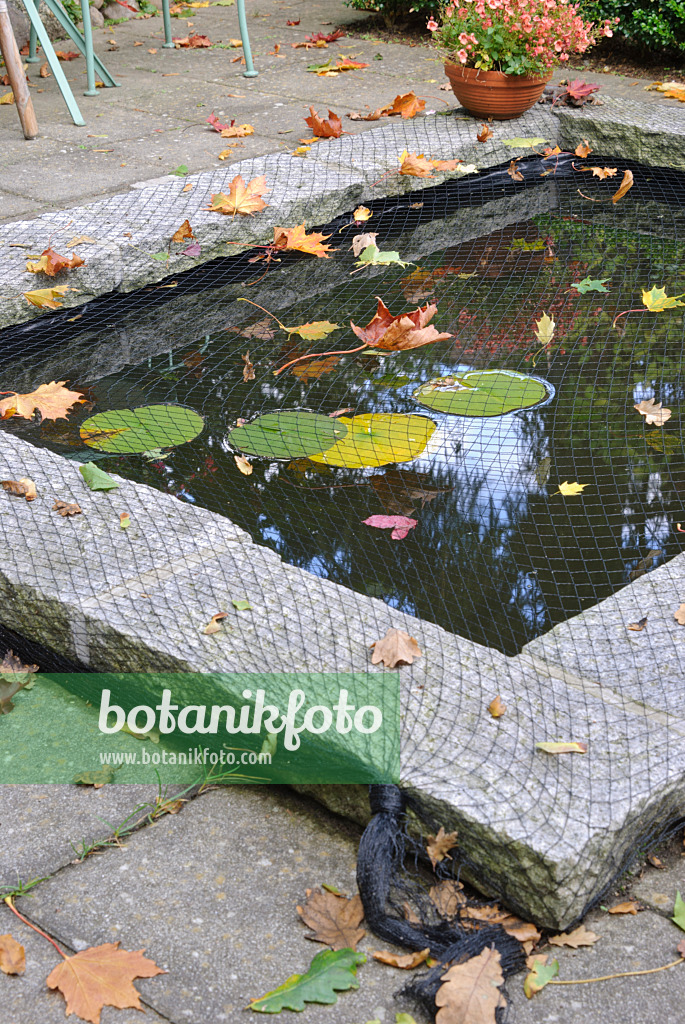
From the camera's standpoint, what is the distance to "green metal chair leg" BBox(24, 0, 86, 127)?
5.01 metres

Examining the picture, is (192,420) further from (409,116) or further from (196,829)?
(409,116)

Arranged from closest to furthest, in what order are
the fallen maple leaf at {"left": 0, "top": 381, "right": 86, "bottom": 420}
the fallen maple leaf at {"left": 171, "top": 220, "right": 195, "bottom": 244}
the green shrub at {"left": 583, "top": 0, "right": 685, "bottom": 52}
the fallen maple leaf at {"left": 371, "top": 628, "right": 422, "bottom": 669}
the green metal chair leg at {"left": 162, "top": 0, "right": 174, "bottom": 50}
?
the fallen maple leaf at {"left": 371, "top": 628, "right": 422, "bottom": 669} → the fallen maple leaf at {"left": 0, "top": 381, "right": 86, "bottom": 420} → the fallen maple leaf at {"left": 171, "top": 220, "right": 195, "bottom": 244} → the green shrub at {"left": 583, "top": 0, "right": 685, "bottom": 52} → the green metal chair leg at {"left": 162, "top": 0, "right": 174, "bottom": 50}

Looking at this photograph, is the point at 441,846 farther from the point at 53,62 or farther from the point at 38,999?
the point at 53,62

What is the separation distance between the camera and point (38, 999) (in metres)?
1.38

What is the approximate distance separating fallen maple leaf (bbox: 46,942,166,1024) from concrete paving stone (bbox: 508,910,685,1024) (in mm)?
551

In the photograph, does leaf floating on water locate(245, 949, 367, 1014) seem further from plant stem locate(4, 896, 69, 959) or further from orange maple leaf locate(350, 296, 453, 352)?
orange maple leaf locate(350, 296, 453, 352)

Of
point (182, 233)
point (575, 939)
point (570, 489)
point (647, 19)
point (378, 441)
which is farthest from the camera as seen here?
point (647, 19)

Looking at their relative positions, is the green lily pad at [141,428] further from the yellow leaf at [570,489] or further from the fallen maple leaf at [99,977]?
the fallen maple leaf at [99,977]

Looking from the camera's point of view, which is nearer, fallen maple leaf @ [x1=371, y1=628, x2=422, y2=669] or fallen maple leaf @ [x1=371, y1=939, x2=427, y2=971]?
fallen maple leaf @ [x1=371, y1=939, x2=427, y2=971]

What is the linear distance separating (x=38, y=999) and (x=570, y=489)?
1975 millimetres

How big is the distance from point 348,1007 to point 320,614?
74 centimetres

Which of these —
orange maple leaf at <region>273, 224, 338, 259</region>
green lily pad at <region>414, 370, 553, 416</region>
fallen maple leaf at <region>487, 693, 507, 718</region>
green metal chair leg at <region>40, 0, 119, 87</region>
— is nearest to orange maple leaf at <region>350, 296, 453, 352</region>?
green lily pad at <region>414, 370, 553, 416</region>

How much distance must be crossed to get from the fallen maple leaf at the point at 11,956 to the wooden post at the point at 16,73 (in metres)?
4.32

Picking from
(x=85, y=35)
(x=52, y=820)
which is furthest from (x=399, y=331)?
(x=85, y=35)
